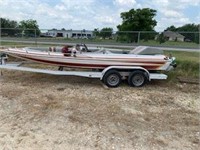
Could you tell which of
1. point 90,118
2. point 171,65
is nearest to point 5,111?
point 90,118

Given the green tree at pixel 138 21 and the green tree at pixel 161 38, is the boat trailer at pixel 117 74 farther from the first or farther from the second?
the green tree at pixel 138 21

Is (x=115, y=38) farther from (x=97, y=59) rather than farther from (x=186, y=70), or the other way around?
(x=97, y=59)

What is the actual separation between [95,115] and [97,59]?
8.36 ft

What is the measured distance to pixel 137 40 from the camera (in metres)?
16.0

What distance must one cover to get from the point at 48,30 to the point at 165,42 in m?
7.09

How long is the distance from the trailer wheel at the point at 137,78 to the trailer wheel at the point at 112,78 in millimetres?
354

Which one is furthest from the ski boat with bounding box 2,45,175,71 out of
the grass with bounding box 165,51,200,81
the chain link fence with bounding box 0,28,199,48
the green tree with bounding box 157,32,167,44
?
the green tree with bounding box 157,32,167,44

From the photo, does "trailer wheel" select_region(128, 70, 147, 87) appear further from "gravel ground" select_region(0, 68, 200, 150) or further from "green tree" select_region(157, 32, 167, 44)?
"green tree" select_region(157, 32, 167, 44)

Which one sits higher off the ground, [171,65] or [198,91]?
[171,65]

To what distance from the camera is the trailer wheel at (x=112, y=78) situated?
300 inches

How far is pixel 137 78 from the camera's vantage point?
307 inches

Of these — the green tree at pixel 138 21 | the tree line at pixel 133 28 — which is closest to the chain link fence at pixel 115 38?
the tree line at pixel 133 28

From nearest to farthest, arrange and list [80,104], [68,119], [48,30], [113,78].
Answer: [68,119]
[80,104]
[113,78]
[48,30]

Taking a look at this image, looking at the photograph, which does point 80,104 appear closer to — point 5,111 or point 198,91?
point 5,111
